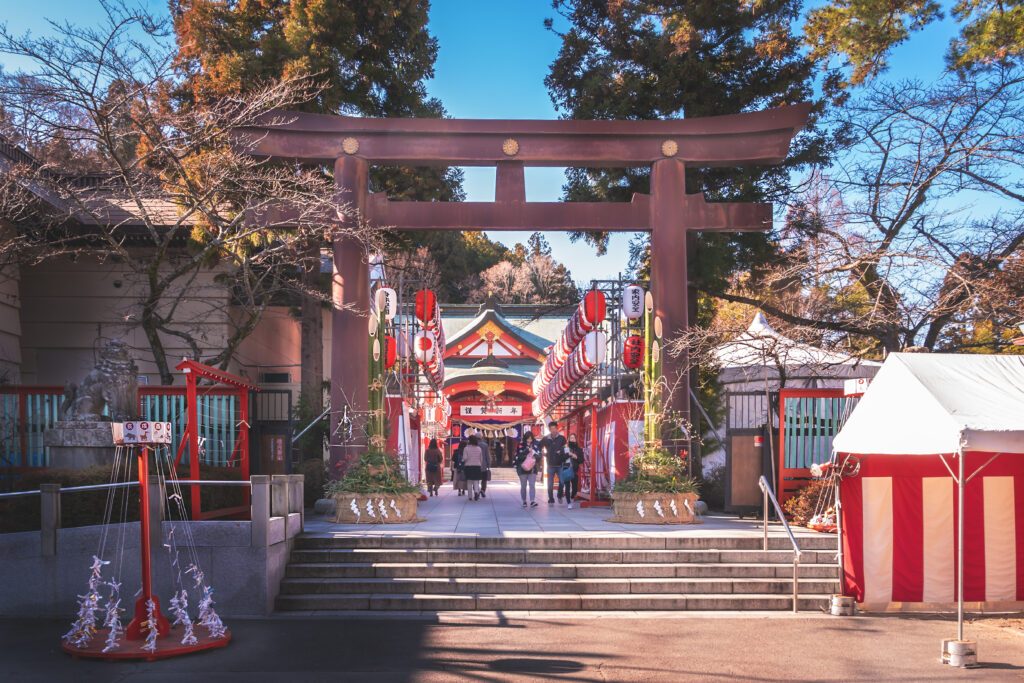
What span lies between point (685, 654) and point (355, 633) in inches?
121

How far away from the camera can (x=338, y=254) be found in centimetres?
1438

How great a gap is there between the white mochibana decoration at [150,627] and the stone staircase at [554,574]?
191cm

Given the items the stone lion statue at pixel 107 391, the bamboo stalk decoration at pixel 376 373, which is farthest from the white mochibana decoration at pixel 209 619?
the bamboo stalk decoration at pixel 376 373

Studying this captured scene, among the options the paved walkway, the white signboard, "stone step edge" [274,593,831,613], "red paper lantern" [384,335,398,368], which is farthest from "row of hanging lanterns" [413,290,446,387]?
the white signboard

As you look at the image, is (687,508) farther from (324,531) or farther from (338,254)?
(338,254)

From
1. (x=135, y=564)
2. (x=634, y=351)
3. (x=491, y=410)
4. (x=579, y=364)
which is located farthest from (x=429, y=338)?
(x=491, y=410)

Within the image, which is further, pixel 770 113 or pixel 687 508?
pixel 770 113

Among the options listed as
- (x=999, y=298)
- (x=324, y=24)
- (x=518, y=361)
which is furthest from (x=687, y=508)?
(x=518, y=361)

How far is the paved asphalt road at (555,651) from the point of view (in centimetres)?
683

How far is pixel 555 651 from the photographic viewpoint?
7648 mm

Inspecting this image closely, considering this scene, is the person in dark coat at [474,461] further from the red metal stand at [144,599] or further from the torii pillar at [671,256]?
the red metal stand at [144,599]

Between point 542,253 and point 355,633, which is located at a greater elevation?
point 542,253

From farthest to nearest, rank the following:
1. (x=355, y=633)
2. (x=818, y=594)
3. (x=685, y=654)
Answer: (x=818, y=594)
(x=355, y=633)
(x=685, y=654)

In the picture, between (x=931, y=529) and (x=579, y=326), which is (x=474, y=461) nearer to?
(x=579, y=326)
